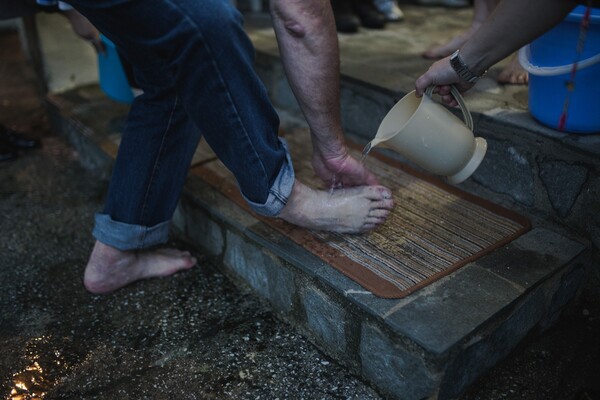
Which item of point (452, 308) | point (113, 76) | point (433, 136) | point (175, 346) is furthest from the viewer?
point (113, 76)

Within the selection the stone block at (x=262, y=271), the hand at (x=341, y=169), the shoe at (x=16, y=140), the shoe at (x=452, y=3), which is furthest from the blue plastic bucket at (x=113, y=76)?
the shoe at (x=452, y=3)

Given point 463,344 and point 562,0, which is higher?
point 562,0

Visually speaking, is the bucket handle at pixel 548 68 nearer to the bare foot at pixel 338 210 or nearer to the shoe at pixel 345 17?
the bare foot at pixel 338 210

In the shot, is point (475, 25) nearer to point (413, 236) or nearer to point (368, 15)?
point (368, 15)

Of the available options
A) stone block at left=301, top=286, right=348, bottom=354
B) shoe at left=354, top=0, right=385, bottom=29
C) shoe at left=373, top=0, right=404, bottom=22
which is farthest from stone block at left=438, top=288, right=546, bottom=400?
shoe at left=373, top=0, right=404, bottom=22

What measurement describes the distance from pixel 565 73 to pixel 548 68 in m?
0.05

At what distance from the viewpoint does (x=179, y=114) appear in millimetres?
1590

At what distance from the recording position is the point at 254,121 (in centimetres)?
135

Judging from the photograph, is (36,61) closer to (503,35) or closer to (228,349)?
(228,349)

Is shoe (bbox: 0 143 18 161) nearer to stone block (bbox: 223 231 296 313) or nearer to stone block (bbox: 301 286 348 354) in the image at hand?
stone block (bbox: 223 231 296 313)

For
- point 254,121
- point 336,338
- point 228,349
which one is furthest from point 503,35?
point 228,349

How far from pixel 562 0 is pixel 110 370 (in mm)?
1463

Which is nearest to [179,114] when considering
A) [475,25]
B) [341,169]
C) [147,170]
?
[147,170]

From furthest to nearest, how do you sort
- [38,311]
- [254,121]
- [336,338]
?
1. [38,311]
2. [336,338]
3. [254,121]
